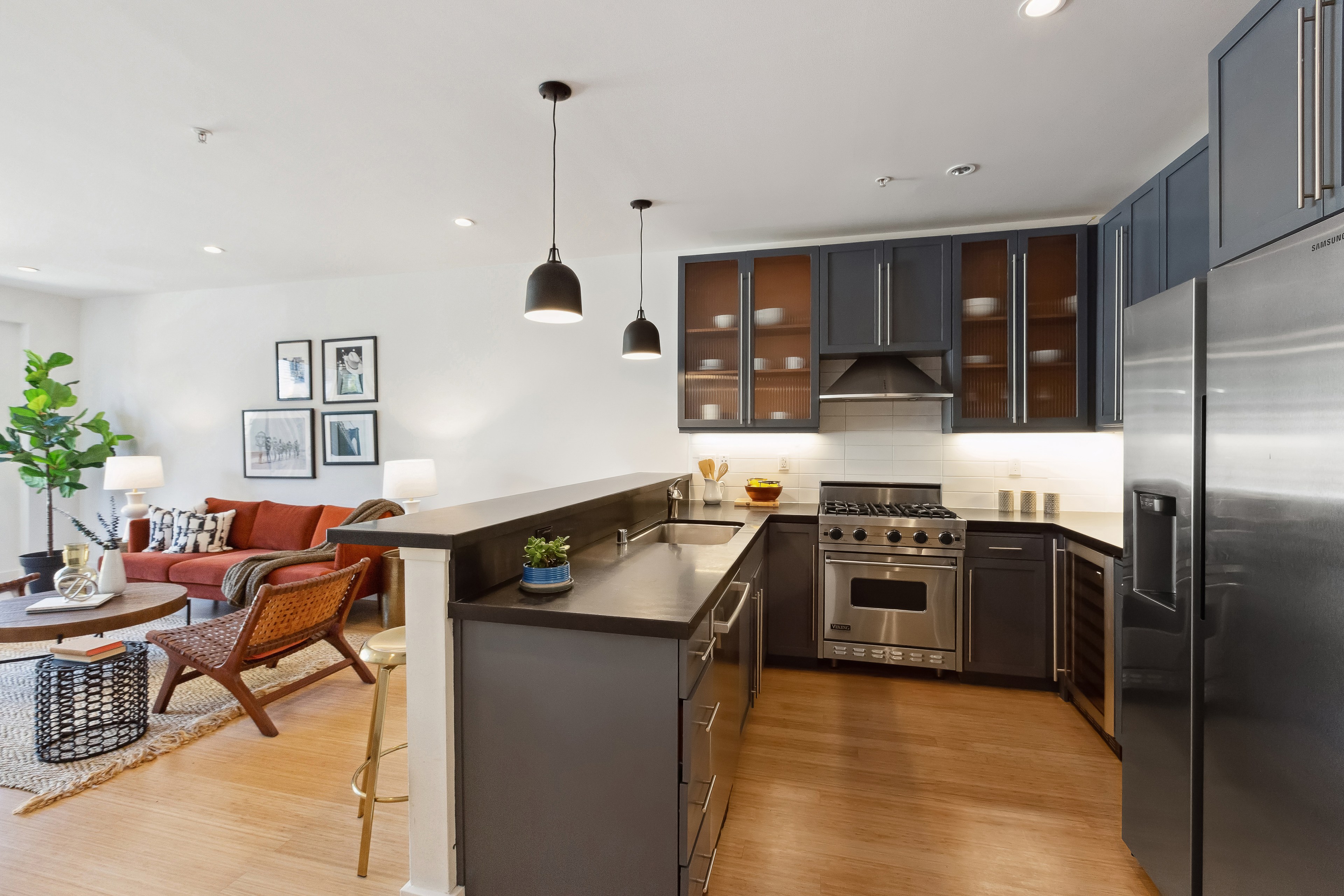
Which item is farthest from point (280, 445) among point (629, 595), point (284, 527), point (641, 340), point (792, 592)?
point (629, 595)

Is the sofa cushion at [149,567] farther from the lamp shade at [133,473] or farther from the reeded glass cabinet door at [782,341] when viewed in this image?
the reeded glass cabinet door at [782,341]

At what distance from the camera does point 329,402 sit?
515 centimetres

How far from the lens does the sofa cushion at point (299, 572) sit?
157 inches

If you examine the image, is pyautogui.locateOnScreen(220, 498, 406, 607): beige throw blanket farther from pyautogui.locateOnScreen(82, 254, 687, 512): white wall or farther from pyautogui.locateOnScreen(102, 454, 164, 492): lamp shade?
pyautogui.locateOnScreen(102, 454, 164, 492): lamp shade

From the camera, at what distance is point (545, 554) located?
5.91 feet

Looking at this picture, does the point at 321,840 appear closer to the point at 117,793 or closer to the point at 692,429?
the point at 117,793

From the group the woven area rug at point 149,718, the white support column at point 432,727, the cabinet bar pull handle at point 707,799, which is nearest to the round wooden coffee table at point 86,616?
the woven area rug at point 149,718

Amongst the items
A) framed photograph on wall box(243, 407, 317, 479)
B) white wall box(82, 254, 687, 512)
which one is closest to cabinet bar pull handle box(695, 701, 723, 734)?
white wall box(82, 254, 687, 512)

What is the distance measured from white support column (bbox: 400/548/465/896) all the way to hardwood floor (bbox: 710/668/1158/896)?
0.81 metres

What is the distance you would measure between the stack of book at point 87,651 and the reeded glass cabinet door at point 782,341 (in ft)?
11.0

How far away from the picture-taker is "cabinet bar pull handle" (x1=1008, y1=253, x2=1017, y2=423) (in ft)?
11.5

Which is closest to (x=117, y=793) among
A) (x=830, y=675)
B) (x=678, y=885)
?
(x=678, y=885)

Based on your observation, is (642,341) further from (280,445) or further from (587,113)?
(280,445)

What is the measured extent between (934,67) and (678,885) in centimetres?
267
